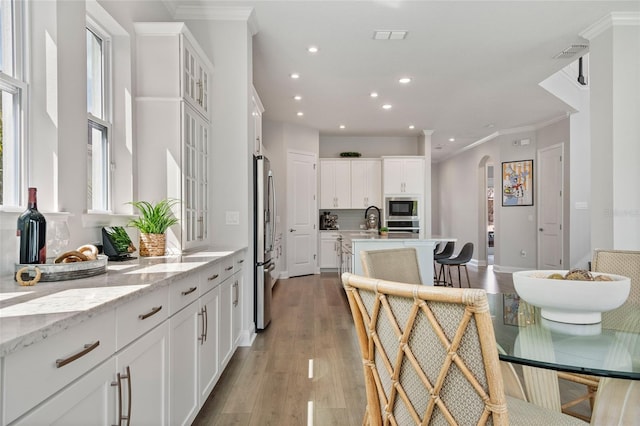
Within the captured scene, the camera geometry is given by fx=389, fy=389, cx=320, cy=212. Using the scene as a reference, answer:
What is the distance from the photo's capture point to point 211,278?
229cm

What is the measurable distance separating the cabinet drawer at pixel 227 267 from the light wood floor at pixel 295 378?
0.71 meters

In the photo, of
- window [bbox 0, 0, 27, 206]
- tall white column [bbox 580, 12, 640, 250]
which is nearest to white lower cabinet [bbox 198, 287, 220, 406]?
window [bbox 0, 0, 27, 206]

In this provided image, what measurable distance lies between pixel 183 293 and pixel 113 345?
2.03ft

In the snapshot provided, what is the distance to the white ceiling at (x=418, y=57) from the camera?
10.8 feet

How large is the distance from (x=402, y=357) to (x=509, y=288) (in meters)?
6.04

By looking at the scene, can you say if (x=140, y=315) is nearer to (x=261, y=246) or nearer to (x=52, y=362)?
(x=52, y=362)

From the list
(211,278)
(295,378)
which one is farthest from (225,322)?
(295,378)

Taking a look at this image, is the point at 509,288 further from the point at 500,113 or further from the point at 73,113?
the point at 73,113

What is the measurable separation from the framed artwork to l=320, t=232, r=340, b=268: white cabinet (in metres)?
3.59

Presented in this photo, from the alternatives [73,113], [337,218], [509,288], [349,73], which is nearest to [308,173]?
[337,218]

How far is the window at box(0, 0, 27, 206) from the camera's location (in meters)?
1.68

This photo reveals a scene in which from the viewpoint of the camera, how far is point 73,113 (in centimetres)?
200

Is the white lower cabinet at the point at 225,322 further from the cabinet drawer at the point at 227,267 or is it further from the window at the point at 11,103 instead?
the window at the point at 11,103

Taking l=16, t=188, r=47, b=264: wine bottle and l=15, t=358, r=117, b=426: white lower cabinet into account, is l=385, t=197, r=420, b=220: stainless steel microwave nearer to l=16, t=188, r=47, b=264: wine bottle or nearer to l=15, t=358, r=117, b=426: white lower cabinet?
l=16, t=188, r=47, b=264: wine bottle
